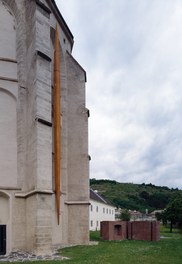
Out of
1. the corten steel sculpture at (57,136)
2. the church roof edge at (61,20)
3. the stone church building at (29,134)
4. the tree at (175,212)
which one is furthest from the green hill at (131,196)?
the stone church building at (29,134)

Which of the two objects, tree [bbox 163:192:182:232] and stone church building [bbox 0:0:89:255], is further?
tree [bbox 163:192:182:232]

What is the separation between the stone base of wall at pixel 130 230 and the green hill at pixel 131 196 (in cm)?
9250

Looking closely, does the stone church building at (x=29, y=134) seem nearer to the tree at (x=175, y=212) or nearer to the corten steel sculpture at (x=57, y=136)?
the corten steel sculpture at (x=57, y=136)

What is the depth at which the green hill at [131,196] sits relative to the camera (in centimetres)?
13475

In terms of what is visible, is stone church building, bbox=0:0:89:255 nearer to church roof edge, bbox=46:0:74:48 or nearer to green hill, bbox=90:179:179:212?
church roof edge, bbox=46:0:74:48

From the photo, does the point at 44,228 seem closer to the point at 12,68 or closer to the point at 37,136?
the point at 37,136

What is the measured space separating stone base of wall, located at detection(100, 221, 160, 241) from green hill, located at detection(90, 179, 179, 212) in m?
92.5

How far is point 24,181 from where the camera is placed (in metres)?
21.2

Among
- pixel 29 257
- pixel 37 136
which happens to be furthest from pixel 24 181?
pixel 29 257

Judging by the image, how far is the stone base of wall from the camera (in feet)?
111

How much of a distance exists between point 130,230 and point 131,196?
115m

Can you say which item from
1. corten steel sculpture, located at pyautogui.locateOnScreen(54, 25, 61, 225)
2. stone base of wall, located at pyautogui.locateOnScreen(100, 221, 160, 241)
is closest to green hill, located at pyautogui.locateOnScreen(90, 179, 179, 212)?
stone base of wall, located at pyautogui.locateOnScreen(100, 221, 160, 241)

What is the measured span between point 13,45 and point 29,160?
23.0 feet

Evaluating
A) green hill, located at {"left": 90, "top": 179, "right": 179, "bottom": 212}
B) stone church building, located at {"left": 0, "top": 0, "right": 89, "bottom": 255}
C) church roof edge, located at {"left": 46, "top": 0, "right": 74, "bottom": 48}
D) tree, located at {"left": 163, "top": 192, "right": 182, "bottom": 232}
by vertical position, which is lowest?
green hill, located at {"left": 90, "top": 179, "right": 179, "bottom": 212}
